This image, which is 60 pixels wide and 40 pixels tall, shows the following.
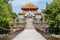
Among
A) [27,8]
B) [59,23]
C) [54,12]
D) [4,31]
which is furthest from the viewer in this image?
[27,8]

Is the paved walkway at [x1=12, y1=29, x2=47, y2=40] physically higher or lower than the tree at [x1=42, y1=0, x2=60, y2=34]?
lower

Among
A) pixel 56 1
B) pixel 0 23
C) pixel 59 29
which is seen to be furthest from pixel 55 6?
pixel 0 23

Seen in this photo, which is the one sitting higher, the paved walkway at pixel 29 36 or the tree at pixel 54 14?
the tree at pixel 54 14

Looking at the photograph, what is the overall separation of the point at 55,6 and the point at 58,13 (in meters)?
2.64

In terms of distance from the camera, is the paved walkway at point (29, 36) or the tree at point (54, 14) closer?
the paved walkway at point (29, 36)

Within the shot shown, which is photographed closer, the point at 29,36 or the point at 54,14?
the point at 29,36

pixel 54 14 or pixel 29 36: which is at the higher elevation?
pixel 54 14

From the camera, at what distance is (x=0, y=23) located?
4791cm

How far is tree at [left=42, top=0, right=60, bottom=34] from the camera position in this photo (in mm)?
46625

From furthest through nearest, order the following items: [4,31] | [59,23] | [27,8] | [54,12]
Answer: [27,8] → [4,31] → [54,12] → [59,23]

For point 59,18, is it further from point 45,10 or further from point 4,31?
point 4,31

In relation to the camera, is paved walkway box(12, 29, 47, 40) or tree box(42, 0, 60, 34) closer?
paved walkway box(12, 29, 47, 40)

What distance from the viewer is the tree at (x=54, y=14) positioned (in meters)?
46.6

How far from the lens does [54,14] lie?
160 feet
